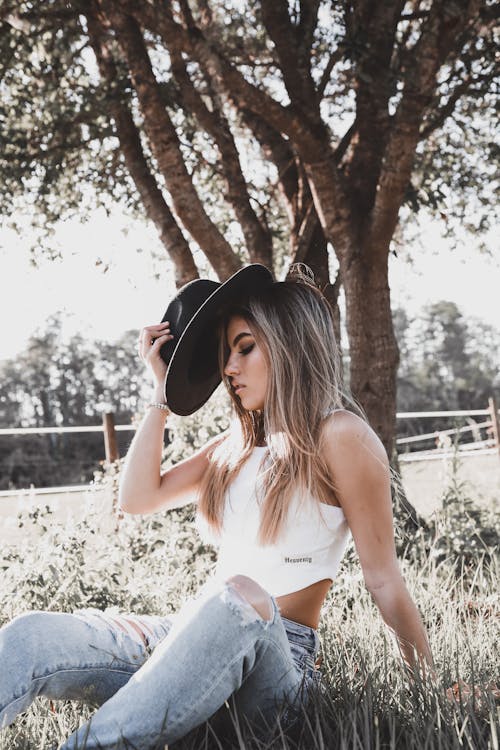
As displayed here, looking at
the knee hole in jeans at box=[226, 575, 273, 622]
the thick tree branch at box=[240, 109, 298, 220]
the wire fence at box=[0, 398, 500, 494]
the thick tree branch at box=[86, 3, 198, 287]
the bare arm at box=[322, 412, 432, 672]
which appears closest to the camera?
the knee hole in jeans at box=[226, 575, 273, 622]

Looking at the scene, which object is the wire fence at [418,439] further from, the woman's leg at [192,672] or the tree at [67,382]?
the tree at [67,382]

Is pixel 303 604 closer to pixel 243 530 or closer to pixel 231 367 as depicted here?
pixel 243 530

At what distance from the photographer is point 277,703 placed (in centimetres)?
206

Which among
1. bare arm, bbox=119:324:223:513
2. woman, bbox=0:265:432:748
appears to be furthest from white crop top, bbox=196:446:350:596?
bare arm, bbox=119:324:223:513

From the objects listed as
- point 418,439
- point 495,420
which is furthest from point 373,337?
point 418,439

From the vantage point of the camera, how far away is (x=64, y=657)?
6.88 ft

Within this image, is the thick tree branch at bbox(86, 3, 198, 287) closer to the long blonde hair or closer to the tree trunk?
the tree trunk

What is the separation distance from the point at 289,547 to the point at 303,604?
17cm

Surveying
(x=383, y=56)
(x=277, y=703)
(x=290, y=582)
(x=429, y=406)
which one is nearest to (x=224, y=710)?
(x=277, y=703)

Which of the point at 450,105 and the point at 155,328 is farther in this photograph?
the point at 450,105

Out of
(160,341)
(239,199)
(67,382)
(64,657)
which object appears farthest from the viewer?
(67,382)

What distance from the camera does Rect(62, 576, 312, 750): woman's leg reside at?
184 centimetres

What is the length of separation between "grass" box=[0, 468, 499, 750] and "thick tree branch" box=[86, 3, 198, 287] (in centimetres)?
185

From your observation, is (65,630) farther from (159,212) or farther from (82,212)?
(82,212)
